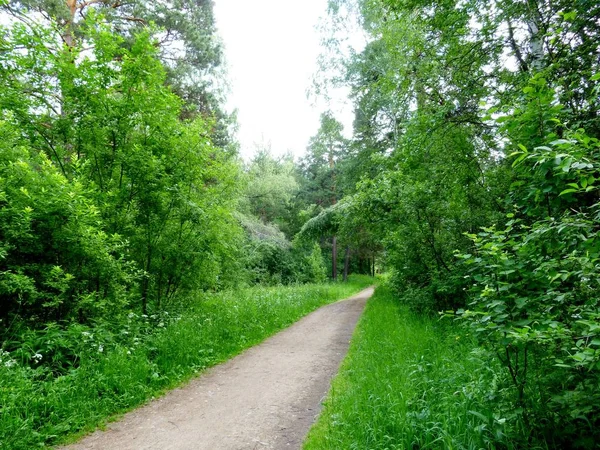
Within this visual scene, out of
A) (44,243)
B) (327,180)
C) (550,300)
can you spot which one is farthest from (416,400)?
(327,180)

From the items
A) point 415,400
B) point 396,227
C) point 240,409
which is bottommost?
point 240,409

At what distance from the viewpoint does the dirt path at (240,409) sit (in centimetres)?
360

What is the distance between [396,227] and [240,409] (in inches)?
241

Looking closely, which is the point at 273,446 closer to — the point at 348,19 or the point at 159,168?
the point at 159,168

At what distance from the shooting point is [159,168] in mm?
6477

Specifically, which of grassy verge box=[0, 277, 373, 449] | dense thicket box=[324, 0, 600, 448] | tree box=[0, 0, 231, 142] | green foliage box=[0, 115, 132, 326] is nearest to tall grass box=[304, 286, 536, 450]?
dense thicket box=[324, 0, 600, 448]

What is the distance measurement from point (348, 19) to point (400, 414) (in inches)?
679

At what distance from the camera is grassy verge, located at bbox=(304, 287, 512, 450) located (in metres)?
2.83

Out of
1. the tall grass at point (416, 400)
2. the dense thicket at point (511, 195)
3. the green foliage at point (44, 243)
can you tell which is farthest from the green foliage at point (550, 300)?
the green foliage at point (44, 243)

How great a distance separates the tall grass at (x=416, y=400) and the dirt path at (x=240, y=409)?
0.36 metres

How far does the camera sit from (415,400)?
364cm

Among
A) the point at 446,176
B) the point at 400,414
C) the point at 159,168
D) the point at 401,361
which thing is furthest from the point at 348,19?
the point at 400,414

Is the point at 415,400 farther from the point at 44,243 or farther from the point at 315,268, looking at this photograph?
the point at 315,268

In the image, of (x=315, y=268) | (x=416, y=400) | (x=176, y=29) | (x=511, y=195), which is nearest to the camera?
(x=511, y=195)
